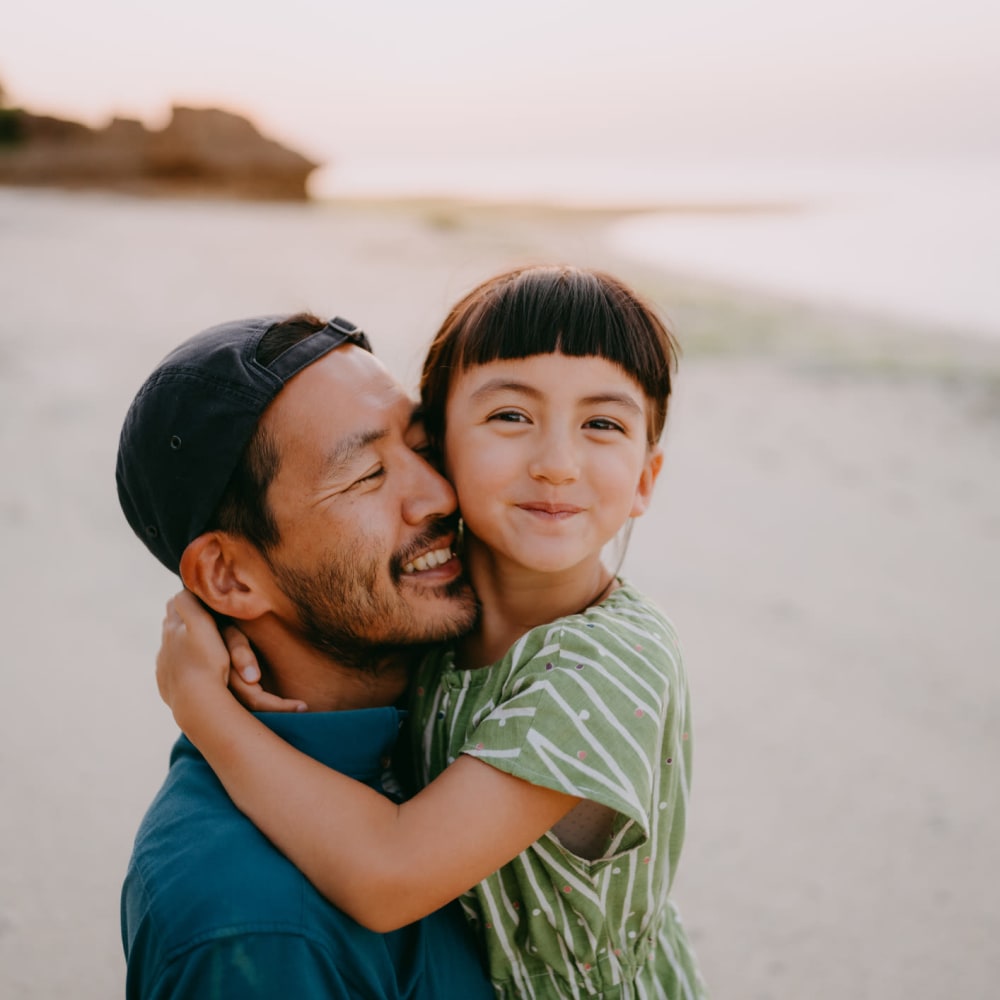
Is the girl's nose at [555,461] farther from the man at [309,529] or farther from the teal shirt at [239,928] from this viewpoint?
the teal shirt at [239,928]

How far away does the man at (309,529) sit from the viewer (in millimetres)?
1993

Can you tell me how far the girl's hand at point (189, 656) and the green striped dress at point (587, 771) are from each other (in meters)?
0.47

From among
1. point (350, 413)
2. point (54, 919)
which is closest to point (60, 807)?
point (54, 919)

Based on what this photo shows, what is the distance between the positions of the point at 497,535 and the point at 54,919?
2.45 metres

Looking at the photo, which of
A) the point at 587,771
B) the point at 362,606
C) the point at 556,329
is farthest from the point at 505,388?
the point at 587,771

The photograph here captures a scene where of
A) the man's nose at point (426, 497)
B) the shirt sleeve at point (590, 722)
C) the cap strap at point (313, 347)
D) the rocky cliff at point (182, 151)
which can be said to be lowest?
the shirt sleeve at point (590, 722)

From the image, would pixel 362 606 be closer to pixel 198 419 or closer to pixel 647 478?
pixel 198 419

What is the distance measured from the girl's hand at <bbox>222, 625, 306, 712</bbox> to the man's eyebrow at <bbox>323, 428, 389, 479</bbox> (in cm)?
42

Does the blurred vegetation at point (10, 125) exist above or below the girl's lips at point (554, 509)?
above

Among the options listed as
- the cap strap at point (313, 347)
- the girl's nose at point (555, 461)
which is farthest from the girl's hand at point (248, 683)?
the girl's nose at point (555, 461)

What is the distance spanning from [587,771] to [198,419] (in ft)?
3.45

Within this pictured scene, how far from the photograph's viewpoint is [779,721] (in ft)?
15.9

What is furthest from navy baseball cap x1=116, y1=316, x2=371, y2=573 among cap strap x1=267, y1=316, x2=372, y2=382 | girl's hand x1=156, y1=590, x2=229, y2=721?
girl's hand x1=156, y1=590, x2=229, y2=721

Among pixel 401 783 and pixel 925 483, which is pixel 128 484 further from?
pixel 925 483
